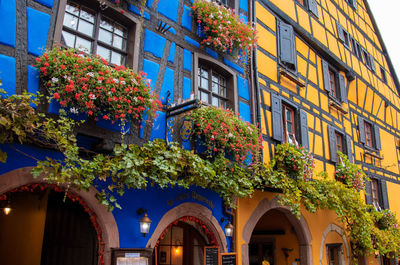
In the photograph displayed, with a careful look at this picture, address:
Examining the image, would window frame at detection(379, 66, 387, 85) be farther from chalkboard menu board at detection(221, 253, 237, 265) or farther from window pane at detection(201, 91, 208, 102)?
chalkboard menu board at detection(221, 253, 237, 265)

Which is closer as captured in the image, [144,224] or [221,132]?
[144,224]

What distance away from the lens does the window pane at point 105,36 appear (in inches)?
205

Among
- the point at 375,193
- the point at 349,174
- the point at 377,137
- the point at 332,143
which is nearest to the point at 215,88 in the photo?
the point at 332,143

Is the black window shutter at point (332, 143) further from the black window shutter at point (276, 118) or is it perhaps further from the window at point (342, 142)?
the black window shutter at point (276, 118)

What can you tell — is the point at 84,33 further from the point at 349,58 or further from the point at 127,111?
the point at 349,58

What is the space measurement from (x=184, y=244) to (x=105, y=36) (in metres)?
4.21

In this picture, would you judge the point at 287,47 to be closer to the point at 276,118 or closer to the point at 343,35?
the point at 276,118

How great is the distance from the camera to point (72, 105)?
13.8 ft

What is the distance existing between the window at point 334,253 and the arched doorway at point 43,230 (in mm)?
5928

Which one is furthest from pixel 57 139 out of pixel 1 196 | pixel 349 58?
pixel 349 58

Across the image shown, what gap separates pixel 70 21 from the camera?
4.87 metres

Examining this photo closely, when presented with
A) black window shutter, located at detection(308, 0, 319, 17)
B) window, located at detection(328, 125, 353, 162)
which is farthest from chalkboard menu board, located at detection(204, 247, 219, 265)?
black window shutter, located at detection(308, 0, 319, 17)

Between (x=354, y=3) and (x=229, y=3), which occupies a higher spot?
(x=354, y=3)

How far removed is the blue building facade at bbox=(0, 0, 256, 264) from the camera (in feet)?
13.6
